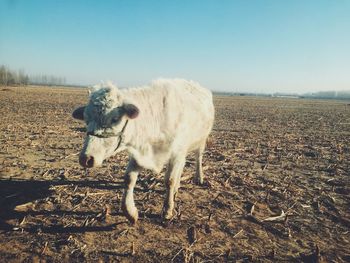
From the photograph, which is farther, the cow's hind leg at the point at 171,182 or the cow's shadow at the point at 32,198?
the cow's hind leg at the point at 171,182

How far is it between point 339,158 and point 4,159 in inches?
433

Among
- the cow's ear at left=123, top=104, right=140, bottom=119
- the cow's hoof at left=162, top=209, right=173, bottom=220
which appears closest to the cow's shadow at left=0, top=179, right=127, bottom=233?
the cow's hoof at left=162, top=209, right=173, bottom=220

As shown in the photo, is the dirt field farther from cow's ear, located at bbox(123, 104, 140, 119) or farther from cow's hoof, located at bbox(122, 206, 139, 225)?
cow's ear, located at bbox(123, 104, 140, 119)

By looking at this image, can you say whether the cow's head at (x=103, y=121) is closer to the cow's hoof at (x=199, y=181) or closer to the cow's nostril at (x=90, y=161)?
the cow's nostril at (x=90, y=161)

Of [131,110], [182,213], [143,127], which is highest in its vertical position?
[131,110]

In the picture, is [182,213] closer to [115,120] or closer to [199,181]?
[199,181]

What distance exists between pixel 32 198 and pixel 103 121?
2.94 meters

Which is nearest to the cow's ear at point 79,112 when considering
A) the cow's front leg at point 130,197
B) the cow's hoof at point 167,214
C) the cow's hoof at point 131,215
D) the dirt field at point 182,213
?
the cow's front leg at point 130,197

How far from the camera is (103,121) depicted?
459cm

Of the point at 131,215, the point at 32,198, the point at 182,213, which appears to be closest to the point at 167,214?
the point at 182,213

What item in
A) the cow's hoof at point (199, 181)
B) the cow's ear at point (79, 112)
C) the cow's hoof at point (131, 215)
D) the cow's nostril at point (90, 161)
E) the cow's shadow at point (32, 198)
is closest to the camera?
the cow's nostril at point (90, 161)

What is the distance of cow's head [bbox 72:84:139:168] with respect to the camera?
4551 millimetres

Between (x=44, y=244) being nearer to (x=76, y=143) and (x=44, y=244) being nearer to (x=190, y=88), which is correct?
(x=190, y=88)

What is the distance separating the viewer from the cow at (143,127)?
15.1 ft
